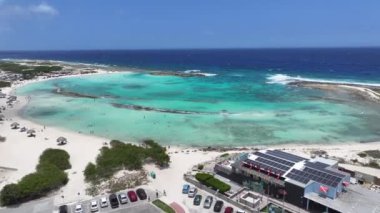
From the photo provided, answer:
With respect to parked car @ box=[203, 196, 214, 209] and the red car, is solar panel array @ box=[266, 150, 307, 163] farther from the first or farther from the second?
the red car

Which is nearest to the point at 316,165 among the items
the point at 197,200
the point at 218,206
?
the point at 218,206

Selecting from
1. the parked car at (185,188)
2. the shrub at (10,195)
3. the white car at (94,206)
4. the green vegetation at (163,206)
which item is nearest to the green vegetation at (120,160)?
the white car at (94,206)

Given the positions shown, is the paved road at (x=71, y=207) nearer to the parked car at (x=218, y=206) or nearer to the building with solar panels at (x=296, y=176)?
the parked car at (x=218, y=206)

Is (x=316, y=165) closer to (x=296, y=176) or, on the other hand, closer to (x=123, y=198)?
(x=296, y=176)

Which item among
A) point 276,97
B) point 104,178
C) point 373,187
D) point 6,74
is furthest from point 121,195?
point 6,74

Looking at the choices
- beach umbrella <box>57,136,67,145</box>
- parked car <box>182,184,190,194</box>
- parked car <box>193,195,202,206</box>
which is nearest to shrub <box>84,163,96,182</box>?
parked car <box>182,184,190,194</box>

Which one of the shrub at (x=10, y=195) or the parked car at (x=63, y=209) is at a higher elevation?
the shrub at (x=10, y=195)
